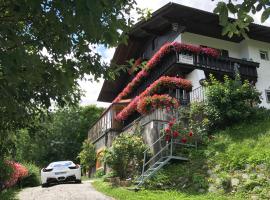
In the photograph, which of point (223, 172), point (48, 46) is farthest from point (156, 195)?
point (48, 46)

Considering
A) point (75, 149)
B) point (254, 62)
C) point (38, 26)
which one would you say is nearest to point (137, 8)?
point (38, 26)

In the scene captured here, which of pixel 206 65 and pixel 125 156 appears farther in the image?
pixel 206 65

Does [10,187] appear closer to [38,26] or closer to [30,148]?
[38,26]

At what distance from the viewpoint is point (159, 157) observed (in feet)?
52.3

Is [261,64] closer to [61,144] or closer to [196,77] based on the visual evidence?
[196,77]

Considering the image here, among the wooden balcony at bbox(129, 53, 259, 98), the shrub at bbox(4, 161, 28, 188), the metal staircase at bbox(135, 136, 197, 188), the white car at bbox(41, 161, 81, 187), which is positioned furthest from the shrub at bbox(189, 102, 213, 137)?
the shrub at bbox(4, 161, 28, 188)

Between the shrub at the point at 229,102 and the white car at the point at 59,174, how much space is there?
660 cm

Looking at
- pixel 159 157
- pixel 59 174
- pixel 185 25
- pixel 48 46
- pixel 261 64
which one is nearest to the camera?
pixel 48 46

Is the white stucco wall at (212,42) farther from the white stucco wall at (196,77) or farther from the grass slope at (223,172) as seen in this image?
the grass slope at (223,172)

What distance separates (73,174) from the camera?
1834cm

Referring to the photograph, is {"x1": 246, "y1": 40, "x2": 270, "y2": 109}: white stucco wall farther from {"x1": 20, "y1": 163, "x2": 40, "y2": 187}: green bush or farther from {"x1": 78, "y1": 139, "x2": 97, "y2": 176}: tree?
{"x1": 20, "y1": 163, "x2": 40, "y2": 187}: green bush

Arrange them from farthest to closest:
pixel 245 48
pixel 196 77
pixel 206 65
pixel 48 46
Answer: pixel 245 48 → pixel 206 65 → pixel 196 77 → pixel 48 46

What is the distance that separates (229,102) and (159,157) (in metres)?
3.69

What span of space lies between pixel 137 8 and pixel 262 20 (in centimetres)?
323
